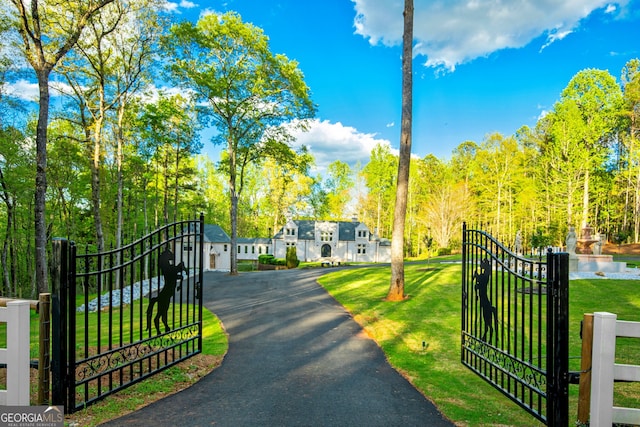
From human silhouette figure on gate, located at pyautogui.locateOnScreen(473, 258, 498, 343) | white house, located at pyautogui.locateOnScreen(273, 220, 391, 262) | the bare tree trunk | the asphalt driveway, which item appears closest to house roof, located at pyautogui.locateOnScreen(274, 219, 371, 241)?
white house, located at pyautogui.locateOnScreen(273, 220, 391, 262)

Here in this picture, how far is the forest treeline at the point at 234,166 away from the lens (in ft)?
57.8

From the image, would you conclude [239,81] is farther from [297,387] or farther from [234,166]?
[297,387]

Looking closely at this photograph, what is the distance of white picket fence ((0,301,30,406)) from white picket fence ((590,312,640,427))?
5558 millimetres

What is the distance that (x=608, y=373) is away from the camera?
3.21m

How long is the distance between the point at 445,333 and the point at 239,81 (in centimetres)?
2033

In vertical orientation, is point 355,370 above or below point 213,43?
below

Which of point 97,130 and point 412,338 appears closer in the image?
point 412,338

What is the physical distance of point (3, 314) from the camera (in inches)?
132

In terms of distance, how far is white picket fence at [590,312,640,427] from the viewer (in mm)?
3170

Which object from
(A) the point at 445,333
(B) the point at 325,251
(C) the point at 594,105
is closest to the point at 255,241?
(B) the point at 325,251

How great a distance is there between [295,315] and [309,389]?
5.37 m

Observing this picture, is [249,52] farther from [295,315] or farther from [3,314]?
[3,314]

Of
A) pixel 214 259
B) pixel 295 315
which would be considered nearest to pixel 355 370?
pixel 295 315

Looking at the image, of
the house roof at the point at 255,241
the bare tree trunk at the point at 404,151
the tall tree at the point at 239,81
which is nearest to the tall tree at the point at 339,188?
the house roof at the point at 255,241
